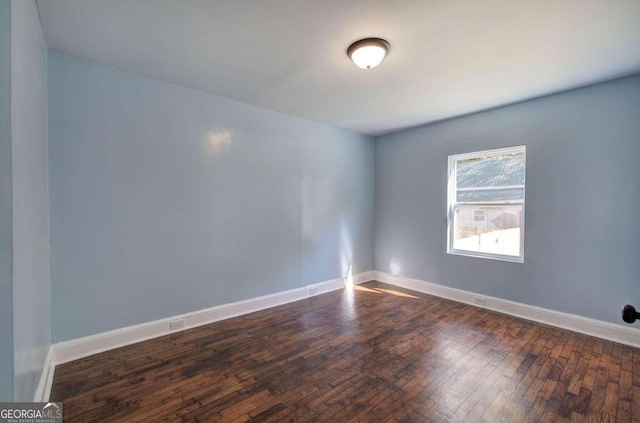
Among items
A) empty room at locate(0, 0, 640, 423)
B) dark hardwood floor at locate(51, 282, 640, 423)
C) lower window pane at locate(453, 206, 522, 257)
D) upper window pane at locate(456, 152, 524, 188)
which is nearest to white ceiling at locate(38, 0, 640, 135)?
empty room at locate(0, 0, 640, 423)

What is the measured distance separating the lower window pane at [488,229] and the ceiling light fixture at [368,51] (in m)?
2.69

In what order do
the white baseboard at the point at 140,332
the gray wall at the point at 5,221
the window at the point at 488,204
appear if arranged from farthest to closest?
1. the window at the point at 488,204
2. the white baseboard at the point at 140,332
3. the gray wall at the point at 5,221

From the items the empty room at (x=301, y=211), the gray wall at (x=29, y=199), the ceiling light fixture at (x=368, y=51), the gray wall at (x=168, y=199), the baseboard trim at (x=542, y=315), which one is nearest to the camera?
the gray wall at (x=29, y=199)

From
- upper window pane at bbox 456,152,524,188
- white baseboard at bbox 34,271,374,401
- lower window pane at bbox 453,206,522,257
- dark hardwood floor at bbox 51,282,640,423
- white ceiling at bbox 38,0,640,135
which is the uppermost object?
white ceiling at bbox 38,0,640,135

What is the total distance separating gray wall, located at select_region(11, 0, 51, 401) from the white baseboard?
19 centimetres

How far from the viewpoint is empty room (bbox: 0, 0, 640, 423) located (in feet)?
5.99

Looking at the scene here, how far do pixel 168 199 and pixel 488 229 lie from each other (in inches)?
160

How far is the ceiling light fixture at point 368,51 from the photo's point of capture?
2145 mm

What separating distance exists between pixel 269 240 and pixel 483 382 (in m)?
2.70

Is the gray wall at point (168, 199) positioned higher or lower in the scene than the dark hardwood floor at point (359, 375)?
→ higher

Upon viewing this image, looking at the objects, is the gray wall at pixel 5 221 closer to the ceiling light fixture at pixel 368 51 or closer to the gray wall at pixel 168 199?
the gray wall at pixel 168 199

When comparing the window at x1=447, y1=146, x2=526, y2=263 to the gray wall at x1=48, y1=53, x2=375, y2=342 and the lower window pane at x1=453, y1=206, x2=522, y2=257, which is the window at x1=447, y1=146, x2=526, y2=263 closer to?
the lower window pane at x1=453, y1=206, x2=522, y2=257

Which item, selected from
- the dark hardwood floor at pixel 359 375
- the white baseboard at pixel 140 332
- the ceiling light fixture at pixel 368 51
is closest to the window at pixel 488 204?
the dark hardwood floor at pixel 359 375

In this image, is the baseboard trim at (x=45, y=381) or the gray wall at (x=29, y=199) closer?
the gray wall at (x=29, y=199)
